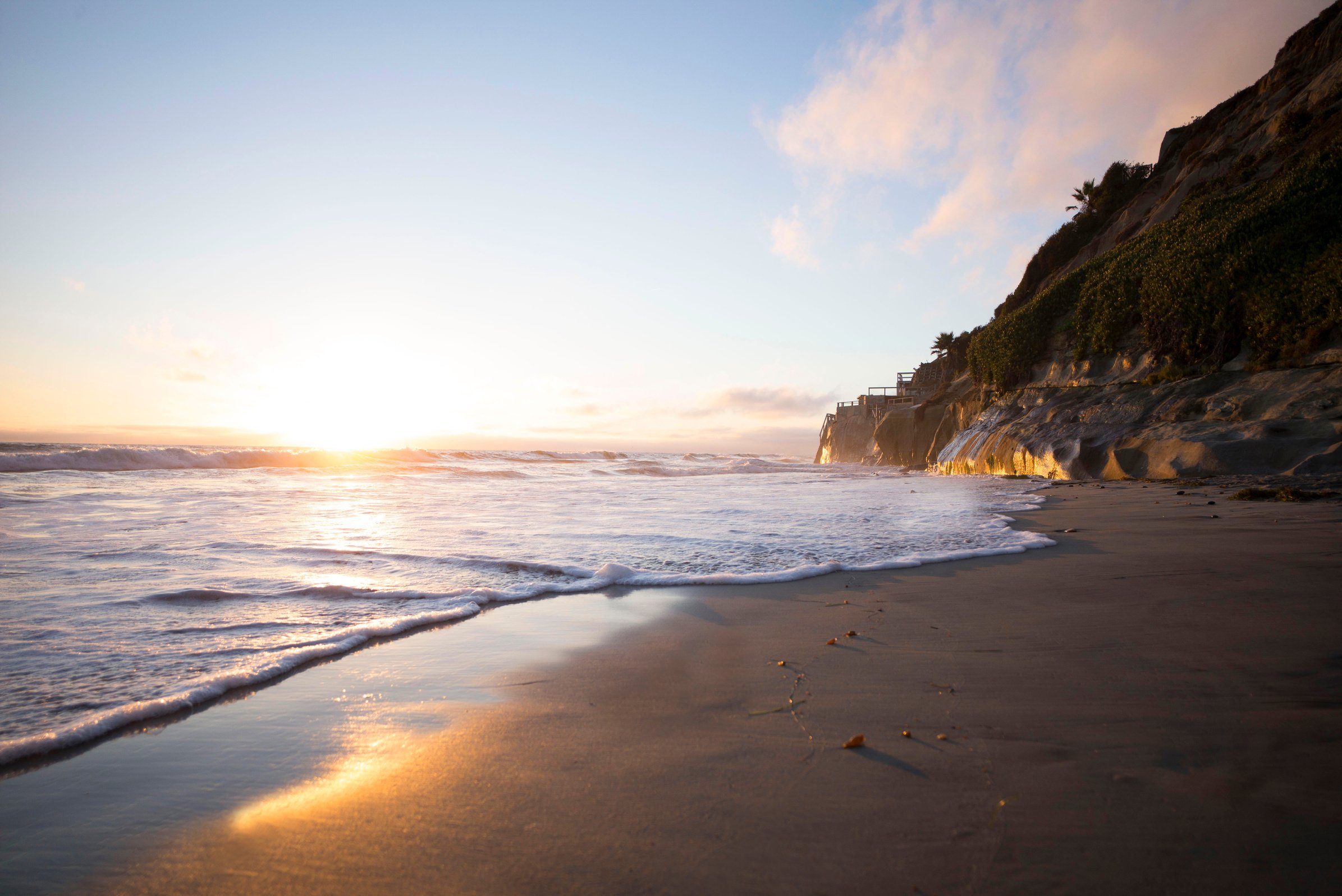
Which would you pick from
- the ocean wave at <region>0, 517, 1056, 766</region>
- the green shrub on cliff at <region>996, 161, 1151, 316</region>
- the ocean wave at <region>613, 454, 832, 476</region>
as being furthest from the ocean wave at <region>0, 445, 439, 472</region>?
the green shrub on cliff at <region>996, 161, 1151, 316</region>

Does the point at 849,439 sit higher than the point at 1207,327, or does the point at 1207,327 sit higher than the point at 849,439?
the point at 1207,327

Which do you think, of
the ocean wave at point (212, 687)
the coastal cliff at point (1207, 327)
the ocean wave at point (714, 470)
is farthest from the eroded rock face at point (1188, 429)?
the ocean wave at point (212, 687)

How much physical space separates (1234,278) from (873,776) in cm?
1702

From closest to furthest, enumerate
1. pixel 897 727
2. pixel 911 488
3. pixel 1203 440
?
pixel 897 727 → pixel 1203 440 → pixel 911 488

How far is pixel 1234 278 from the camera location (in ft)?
42.8

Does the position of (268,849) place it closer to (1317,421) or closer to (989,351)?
→ (1317,421)

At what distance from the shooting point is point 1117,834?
1.40 metres

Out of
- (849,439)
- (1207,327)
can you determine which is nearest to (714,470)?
(849,439)

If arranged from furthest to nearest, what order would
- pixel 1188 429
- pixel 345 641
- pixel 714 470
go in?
1. pixel 714 470
2. pixel 1188 429
3. pixel 345 641

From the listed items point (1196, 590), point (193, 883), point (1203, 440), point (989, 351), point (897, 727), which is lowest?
point (193, 883)

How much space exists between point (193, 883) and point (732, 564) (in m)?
3.90

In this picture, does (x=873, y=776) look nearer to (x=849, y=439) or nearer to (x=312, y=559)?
(x=312, y=559)

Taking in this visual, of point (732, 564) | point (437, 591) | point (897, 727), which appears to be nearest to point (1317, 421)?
point (732, 564)

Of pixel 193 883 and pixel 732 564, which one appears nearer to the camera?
pixel 193 883
